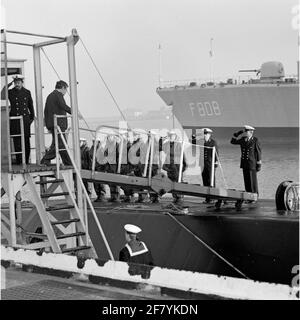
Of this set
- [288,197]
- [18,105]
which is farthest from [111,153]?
[18,105]

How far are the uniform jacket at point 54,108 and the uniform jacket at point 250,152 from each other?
434 centimetres

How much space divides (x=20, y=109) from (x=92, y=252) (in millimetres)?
2635

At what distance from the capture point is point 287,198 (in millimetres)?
11375

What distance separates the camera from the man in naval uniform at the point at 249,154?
1213 centimetres

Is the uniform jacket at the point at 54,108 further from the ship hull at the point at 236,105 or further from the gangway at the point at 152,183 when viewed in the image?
the ship hull at the point at 236,105

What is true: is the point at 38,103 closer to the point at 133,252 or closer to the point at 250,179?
the point at 133,252

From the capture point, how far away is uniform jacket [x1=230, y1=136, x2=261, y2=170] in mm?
12133

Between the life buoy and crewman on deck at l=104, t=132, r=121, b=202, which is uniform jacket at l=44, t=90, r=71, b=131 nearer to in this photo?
the life buoy
